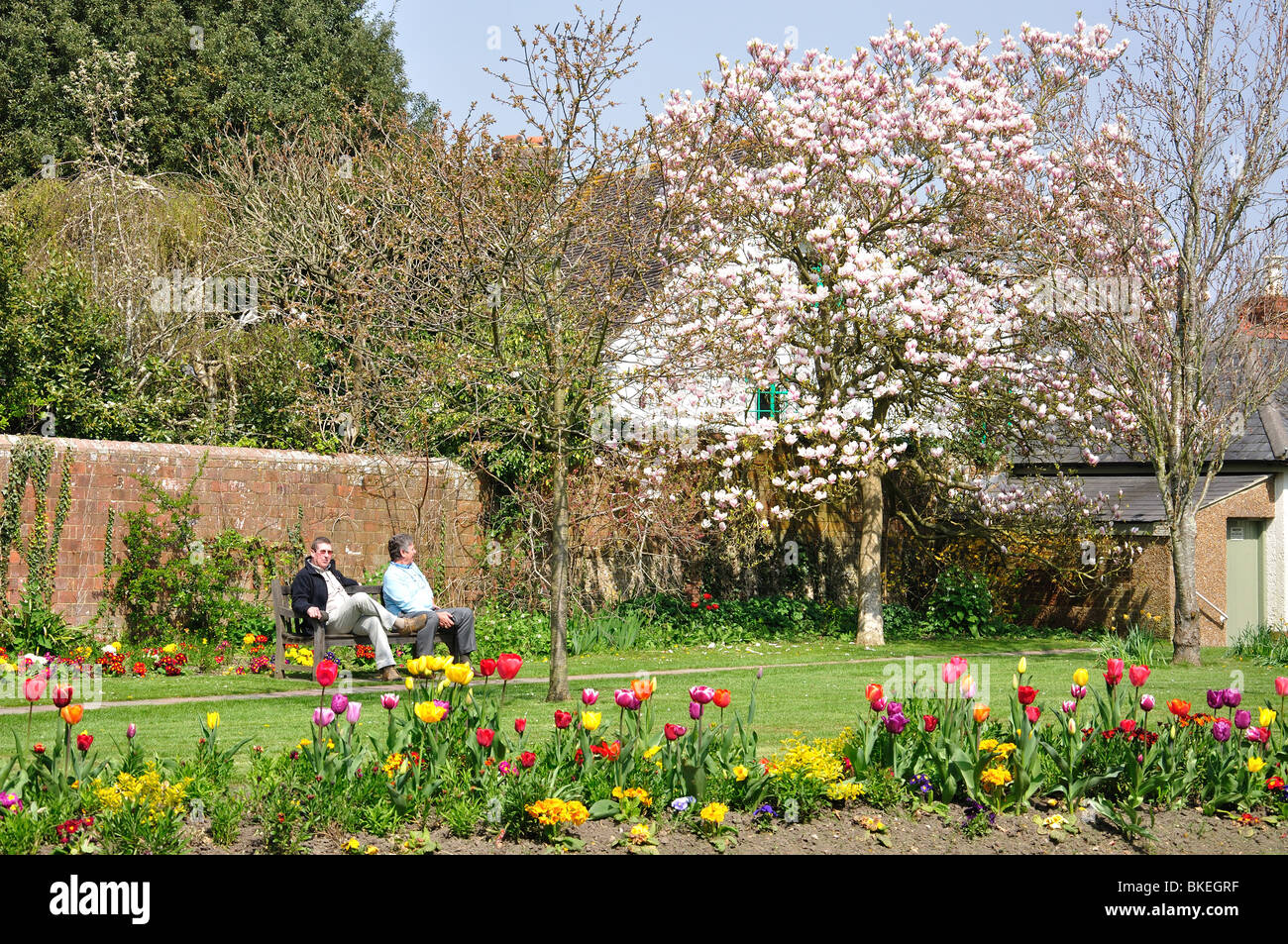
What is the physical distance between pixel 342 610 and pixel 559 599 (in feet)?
7.71

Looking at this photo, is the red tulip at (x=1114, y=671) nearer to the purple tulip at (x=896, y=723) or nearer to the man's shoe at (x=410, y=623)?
the purple tulip at (x=896, y=723)

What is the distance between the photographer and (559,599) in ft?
28.9

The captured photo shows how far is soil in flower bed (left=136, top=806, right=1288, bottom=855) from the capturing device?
4.49 m

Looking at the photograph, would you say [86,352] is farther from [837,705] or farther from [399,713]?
[837,705]

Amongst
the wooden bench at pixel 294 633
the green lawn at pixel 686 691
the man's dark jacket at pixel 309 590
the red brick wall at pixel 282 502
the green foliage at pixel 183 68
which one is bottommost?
the green lawn at pixel 686 691

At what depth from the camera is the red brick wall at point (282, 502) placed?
11.0m

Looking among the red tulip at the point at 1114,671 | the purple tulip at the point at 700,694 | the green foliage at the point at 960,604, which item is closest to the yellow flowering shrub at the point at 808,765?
the purple tulip at the point at 700,694

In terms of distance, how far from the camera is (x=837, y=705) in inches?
345

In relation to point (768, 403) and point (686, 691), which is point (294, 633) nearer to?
point (686, 691)

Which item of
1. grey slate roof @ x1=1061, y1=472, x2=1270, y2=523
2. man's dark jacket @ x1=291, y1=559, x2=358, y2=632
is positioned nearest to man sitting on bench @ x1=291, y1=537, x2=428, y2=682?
man's dark jacket @ x1=291, y1=559, x2=358, y2=632

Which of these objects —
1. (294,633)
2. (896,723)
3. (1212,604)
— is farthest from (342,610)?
(1212,604)

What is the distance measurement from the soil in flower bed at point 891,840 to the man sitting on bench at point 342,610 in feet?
17.6
